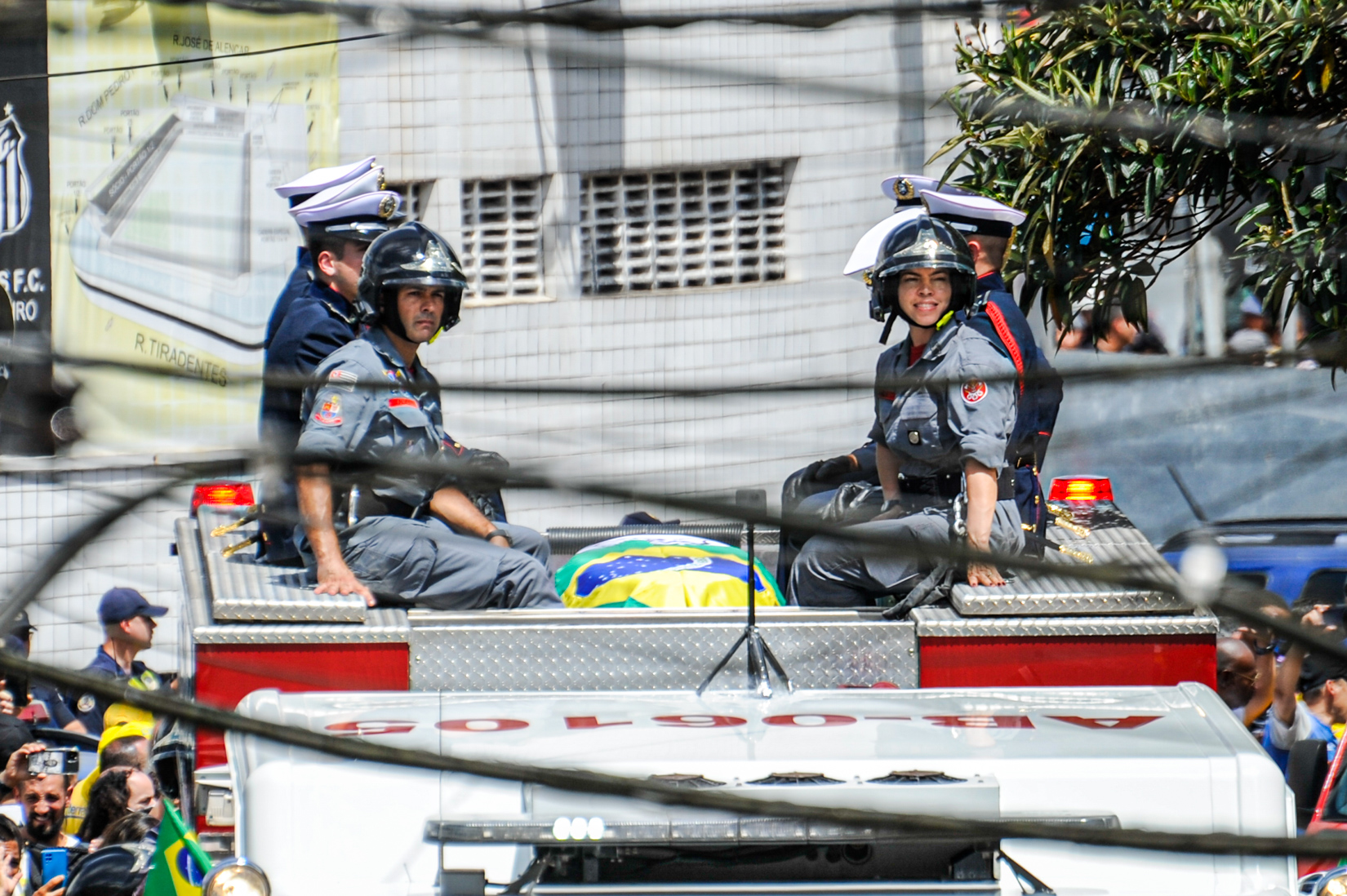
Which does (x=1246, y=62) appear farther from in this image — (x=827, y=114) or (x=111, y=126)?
(x=111, y=126)

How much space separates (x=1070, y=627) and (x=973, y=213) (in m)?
1.77

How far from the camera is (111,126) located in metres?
9.73

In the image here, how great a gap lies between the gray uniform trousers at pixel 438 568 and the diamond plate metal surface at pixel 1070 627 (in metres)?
1.17

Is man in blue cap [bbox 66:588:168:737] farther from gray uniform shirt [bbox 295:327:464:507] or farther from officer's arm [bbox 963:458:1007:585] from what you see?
officer's arm [bbox 963:458:1007:585]

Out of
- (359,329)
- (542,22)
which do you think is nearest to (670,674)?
(359,329)

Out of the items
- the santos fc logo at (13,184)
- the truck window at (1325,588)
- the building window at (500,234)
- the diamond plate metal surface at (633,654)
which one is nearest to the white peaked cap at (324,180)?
the diamond plate metal surface at (633,654)

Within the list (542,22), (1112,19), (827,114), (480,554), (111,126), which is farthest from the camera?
(827,114)

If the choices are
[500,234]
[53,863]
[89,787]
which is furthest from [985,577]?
[500,234]

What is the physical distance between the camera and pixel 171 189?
9.91 m

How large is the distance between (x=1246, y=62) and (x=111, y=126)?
6.38 metres

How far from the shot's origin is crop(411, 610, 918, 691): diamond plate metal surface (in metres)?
4.59

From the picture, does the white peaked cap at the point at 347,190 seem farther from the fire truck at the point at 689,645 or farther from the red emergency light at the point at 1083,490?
the red emergency light at the point at 1083,490

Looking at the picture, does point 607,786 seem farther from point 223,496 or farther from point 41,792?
point 41,792

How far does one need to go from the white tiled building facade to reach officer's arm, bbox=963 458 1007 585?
171 inches
